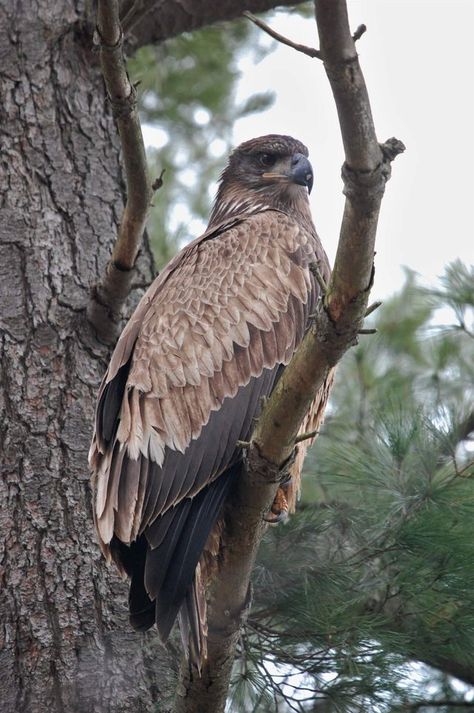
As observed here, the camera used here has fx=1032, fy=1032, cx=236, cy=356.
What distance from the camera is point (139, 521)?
325cm

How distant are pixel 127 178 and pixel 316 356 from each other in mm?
1322

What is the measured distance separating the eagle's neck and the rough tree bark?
50 centimetres

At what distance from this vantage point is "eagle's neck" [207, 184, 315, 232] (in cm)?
451

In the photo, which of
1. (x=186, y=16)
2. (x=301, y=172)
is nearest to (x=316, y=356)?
(x=301, y=172)

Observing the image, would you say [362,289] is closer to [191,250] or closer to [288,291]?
[288,291]

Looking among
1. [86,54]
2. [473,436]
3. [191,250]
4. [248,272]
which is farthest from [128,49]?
[473,436]

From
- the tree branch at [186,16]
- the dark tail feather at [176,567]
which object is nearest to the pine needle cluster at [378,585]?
the dark tail feather at [176,567]

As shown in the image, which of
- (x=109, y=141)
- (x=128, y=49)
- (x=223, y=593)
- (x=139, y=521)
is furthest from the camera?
(x=128, y=49)

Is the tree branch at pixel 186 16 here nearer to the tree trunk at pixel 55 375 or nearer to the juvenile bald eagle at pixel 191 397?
the tree trunk at pixel 55 375

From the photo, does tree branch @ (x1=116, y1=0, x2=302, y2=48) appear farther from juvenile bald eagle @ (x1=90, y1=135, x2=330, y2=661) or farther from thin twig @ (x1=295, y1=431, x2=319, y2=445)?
thin twig @ (x1=295, y1=431, x2=319, y2=445)

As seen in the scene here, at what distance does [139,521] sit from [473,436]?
153cm

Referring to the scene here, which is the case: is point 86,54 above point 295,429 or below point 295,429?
above

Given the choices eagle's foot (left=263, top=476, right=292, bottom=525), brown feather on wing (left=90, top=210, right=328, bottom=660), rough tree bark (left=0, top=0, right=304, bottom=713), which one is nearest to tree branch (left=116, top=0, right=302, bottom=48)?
rough tree bark (left=0, top=0, right=304, bottom=713)

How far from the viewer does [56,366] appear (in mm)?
3902
